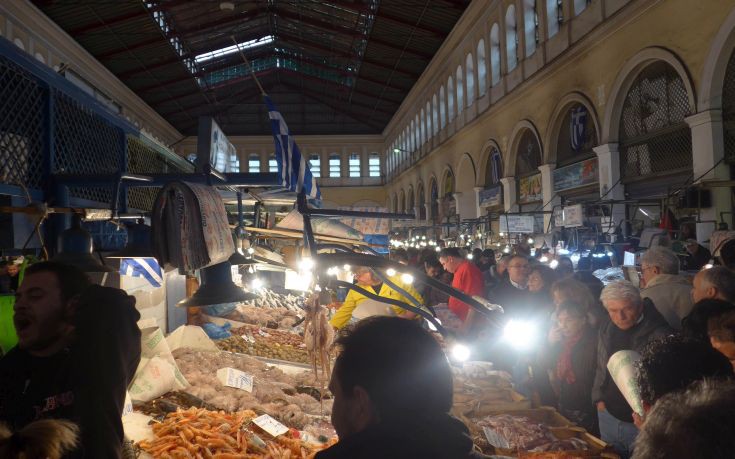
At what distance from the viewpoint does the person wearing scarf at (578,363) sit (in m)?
3.51

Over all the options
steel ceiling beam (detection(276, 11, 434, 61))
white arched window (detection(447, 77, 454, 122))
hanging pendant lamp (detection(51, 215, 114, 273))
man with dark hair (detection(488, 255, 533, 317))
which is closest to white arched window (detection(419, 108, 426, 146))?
steel ceiling beam (detection(276, 11, 434, 61))

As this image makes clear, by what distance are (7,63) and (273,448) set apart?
107 inches

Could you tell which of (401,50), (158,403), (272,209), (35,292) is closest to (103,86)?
(401,50)

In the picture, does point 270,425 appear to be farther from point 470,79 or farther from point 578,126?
point 470,79

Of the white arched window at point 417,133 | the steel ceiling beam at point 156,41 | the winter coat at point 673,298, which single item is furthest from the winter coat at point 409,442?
the white arched window at point 417,133

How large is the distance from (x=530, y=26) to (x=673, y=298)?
1144cm

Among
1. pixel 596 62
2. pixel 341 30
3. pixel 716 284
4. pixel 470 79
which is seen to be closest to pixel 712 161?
pixel 596 62

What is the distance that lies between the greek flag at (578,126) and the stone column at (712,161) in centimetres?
397

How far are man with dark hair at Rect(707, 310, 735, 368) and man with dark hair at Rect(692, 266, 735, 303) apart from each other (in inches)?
34.8

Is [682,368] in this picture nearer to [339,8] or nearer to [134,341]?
[134,341]

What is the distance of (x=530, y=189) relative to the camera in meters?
14.0

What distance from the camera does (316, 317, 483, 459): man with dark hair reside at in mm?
1273

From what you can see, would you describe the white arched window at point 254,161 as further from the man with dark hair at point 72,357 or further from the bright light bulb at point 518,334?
the bright light bulb at point 518,334

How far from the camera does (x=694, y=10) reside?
7645mm
